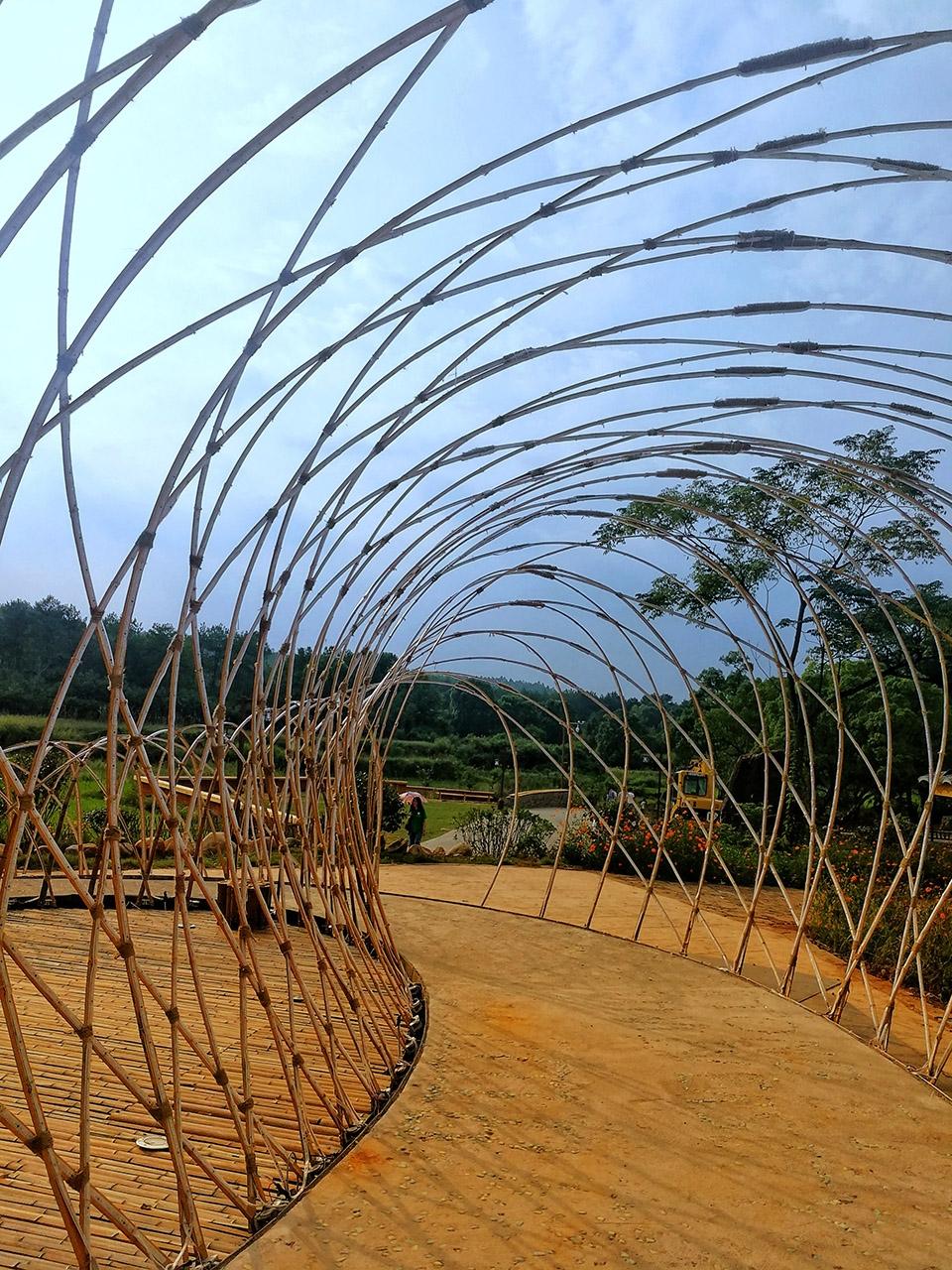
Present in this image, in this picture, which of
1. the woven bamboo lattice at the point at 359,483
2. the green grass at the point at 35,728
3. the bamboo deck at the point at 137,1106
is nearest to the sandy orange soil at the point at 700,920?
the woven bamboo lattice at the point at 359,483

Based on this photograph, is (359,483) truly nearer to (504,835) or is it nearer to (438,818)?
(504,835)

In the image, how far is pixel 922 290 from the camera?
369cm

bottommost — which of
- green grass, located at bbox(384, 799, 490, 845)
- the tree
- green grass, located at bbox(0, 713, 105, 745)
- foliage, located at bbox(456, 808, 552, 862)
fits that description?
green grass, located at bbox(0, 713, 105, 745)

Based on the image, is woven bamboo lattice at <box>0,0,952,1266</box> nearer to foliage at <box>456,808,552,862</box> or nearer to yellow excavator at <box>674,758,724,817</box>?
yellow excavator at <box>674,758,724,817</box>

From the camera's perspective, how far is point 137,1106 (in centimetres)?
402

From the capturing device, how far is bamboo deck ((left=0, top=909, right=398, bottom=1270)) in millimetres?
3051

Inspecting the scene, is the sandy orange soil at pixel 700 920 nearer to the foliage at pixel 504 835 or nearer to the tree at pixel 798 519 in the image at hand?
the foliage at pixel 504 835

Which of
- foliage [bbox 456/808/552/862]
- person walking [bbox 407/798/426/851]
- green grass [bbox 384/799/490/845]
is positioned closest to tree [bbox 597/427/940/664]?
foliage [bbox 456/808/552/862]

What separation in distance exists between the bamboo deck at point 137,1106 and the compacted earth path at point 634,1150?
34 centimetres

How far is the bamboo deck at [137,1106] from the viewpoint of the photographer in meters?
3.05

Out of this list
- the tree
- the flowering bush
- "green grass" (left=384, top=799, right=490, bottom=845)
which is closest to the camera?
the flowering bush

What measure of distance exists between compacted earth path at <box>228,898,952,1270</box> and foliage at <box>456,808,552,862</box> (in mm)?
6411

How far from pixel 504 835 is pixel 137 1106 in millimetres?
9196

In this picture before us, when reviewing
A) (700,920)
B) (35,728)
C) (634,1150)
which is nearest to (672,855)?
(700,920)
